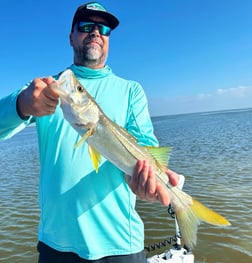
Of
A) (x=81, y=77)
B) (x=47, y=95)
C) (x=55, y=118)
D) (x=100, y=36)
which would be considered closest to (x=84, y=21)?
(x=100, y=36)

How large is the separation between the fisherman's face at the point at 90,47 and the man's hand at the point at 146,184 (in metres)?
1.47

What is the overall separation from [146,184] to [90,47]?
183 cm

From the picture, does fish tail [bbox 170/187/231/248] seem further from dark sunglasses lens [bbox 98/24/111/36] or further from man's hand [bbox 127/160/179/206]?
dark sunglasses lens [bbox 98/24/111/36]

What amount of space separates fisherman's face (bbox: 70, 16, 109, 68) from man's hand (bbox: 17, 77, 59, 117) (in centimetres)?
123

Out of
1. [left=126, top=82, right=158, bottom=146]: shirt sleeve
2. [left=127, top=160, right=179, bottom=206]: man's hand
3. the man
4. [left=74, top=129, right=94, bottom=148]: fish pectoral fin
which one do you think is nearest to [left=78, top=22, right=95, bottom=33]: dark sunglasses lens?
[left=126, top=82, right=158, bottom=146]: shirt sleeve

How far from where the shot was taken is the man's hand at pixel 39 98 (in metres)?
2.59

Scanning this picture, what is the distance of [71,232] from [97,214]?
1.03 feet

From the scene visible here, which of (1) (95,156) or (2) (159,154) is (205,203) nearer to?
(2) (159,154)

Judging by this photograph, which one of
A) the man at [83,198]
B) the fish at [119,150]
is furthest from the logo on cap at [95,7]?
the fish at [119,150]

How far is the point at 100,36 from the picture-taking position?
3896 millimetres

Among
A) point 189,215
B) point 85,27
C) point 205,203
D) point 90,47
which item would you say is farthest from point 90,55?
point 205,203

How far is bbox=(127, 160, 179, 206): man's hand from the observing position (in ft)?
9.89

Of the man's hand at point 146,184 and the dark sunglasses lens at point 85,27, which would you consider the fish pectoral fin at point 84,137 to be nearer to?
the man's hand at point 146,184

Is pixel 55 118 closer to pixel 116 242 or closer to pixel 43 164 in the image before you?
pixel 43 164
